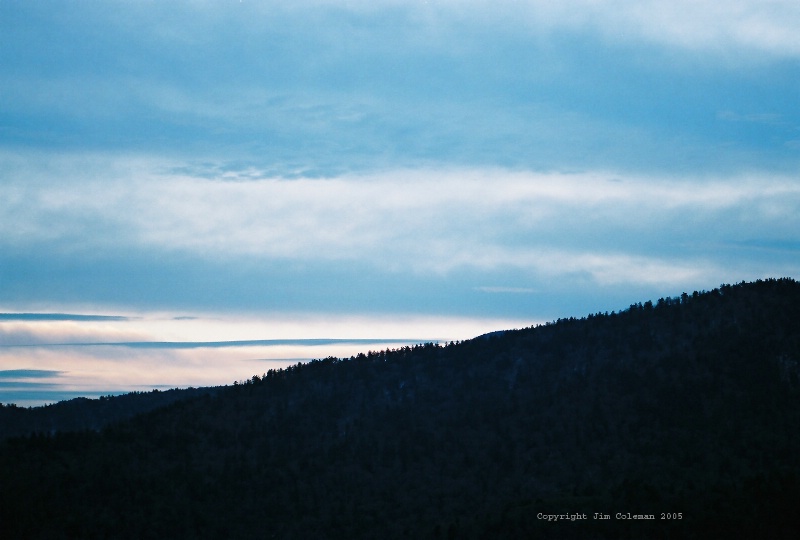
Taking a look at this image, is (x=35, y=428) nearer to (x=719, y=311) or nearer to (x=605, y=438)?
(x=605, y=438)

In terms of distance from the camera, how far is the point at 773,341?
122 m

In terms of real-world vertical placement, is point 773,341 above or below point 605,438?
above

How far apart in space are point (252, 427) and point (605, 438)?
2048 inches

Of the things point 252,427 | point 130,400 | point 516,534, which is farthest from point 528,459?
point 130,400

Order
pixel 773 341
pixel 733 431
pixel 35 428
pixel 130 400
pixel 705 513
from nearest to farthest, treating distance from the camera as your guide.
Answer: pixel 705 513
pixel 733 431
pixel 773 341
pixel 35 428
pixel 130 400

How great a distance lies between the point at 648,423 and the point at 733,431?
11.7 metres

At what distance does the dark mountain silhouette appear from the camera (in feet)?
294

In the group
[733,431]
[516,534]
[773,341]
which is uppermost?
[773,341]

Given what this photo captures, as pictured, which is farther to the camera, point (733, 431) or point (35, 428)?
point (35, 428)

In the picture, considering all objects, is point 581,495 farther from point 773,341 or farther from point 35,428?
point 35,428

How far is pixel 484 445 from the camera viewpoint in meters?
124

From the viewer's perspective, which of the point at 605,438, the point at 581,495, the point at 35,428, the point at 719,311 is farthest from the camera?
the point at 35,428

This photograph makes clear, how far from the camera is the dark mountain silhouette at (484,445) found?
89625 millimetres

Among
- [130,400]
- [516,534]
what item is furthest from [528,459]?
[130,400]
